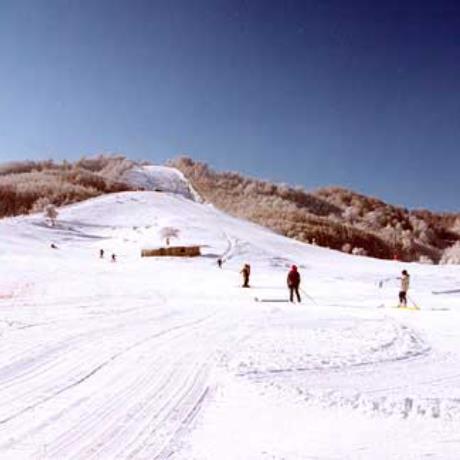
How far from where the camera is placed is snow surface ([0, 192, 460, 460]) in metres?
6.68

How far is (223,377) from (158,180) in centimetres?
16110

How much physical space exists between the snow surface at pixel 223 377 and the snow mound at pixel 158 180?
127m

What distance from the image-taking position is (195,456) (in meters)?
6.27

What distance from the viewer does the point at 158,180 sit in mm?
168750

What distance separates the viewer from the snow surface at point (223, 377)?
6.68 meters

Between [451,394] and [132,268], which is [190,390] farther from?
[132,268]

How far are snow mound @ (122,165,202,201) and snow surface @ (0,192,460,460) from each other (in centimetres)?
12742

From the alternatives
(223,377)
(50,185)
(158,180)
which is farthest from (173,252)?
(158,180)

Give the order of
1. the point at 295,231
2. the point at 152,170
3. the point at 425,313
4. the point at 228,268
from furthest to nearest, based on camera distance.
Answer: the point at 152,170 < the point at 295,231 < the point at 228,268 < the point at 425,313

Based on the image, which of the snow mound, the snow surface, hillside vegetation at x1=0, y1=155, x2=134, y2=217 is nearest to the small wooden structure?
the snow surface

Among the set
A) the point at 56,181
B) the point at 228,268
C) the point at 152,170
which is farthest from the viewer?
the point at 152,170

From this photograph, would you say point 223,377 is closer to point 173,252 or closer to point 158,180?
point 173,252

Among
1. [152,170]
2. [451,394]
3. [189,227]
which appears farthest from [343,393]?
→ [152,170]

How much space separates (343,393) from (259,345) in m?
3.73
